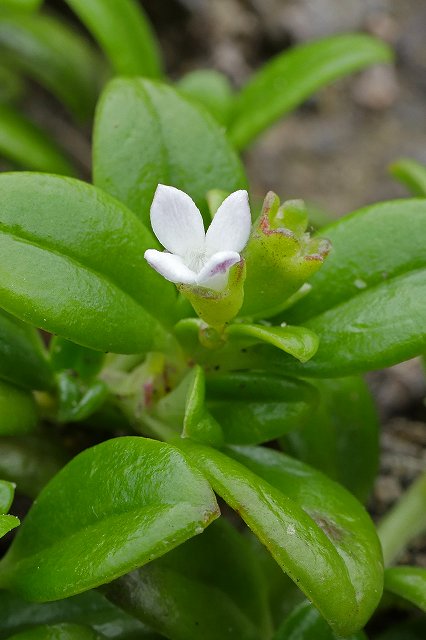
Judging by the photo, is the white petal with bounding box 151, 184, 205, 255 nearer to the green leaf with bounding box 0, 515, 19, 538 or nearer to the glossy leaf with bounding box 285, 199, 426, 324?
the glossy leaf with bounding box 285, 199, 426, 324

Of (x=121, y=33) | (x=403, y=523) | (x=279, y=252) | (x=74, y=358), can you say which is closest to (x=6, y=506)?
(x=74, y=358)

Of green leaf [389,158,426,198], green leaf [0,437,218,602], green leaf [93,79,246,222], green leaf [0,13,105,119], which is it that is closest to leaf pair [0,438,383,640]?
green leaf [0,437,218,602]

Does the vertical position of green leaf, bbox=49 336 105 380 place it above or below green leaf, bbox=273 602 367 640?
above

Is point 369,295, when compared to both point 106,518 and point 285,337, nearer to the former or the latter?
point 285,337

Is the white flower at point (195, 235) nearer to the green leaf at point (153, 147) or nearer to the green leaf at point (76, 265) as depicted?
the green leaf at point (76, 265)

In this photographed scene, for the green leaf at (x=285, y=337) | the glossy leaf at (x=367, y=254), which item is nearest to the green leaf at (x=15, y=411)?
the green leaf at (x=285, y=337)

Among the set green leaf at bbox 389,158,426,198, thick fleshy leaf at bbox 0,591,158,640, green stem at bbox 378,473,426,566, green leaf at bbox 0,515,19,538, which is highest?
green leaf at bbox 389,158,426,198
